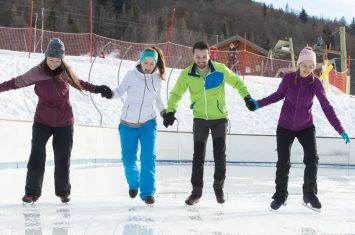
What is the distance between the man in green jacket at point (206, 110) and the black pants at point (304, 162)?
0.37 metres

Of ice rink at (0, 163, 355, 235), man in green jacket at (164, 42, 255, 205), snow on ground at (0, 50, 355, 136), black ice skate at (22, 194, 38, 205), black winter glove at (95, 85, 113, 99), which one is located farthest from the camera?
snow on ground at (0, 50, 355, 136)

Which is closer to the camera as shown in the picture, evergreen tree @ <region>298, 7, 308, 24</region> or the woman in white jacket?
the woman in white jacket

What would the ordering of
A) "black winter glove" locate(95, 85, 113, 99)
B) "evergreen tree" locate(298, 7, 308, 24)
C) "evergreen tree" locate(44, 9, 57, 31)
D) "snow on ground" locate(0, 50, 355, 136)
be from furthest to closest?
"evergreen tree" locate(298, 7, 308, 24) → "evergreen tree" locate(44, 9, 57, 31) → "snow on ground" locate(0, 50, 355, 136) → "black winter glove" locate(95, 85, 113, 99)

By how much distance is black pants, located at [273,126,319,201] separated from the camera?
4121mm

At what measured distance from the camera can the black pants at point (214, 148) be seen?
4.23 meters

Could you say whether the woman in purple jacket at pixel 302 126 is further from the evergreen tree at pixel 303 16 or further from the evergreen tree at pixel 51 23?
the evergreen tree at pixel 303 16

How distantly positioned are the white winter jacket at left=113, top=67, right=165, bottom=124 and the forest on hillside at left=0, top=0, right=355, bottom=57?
1005 inches

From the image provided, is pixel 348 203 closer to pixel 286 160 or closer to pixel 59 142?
pixel 286 160

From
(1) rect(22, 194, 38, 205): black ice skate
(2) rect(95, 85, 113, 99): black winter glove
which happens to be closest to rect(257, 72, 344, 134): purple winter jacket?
(2) rect(95, 85, 113, 99): black winter glove

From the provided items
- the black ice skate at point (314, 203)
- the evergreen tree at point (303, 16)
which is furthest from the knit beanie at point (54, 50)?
the evergreen tree at point (303, 16)

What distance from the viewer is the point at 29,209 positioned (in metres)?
3.78

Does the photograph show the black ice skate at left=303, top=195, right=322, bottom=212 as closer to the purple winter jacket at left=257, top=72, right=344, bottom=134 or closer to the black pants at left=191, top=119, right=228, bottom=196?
the purple winter jacket at left=257, top=72, right=344, bottom=134

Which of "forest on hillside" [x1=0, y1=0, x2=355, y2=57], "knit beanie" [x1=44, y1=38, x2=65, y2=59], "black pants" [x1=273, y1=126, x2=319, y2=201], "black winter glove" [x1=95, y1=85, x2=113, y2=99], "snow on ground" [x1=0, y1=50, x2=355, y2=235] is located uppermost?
"forest on hillside" [x1=0, y1=0, x2=355, y2=57]

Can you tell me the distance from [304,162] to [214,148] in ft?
2.28
